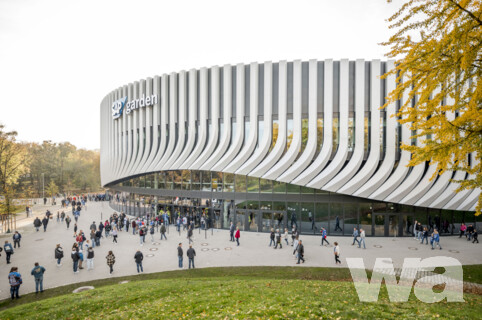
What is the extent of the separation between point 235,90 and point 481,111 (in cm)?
2103

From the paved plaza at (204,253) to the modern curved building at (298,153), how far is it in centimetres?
229

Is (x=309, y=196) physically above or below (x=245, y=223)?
above

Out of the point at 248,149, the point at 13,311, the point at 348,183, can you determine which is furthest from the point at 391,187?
the point at 13,311

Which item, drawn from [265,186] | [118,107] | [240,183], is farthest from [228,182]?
[118,107]

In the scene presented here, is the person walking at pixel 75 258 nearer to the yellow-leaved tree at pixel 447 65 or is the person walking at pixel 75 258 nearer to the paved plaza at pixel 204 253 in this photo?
the paved plaza at pixel 204 253

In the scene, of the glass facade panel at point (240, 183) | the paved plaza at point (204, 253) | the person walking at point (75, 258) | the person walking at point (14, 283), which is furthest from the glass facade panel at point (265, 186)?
the person walking at point (14, 283)

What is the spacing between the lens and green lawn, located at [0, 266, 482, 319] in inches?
273

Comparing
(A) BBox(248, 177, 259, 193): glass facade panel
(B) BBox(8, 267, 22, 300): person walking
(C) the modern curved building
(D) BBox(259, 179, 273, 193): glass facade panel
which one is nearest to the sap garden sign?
(C) the modern curved building

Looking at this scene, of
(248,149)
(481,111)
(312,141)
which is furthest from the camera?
(248,149)

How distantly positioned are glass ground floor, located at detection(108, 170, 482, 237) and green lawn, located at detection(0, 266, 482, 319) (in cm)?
1059

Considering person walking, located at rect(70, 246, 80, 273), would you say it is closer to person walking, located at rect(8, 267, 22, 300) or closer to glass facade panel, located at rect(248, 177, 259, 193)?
person walking, located at rect(8, 267, 22, 300)

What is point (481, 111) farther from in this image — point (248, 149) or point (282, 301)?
point (248, 149)

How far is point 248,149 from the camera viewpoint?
23.6 metres

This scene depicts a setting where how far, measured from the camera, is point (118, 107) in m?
32.6
